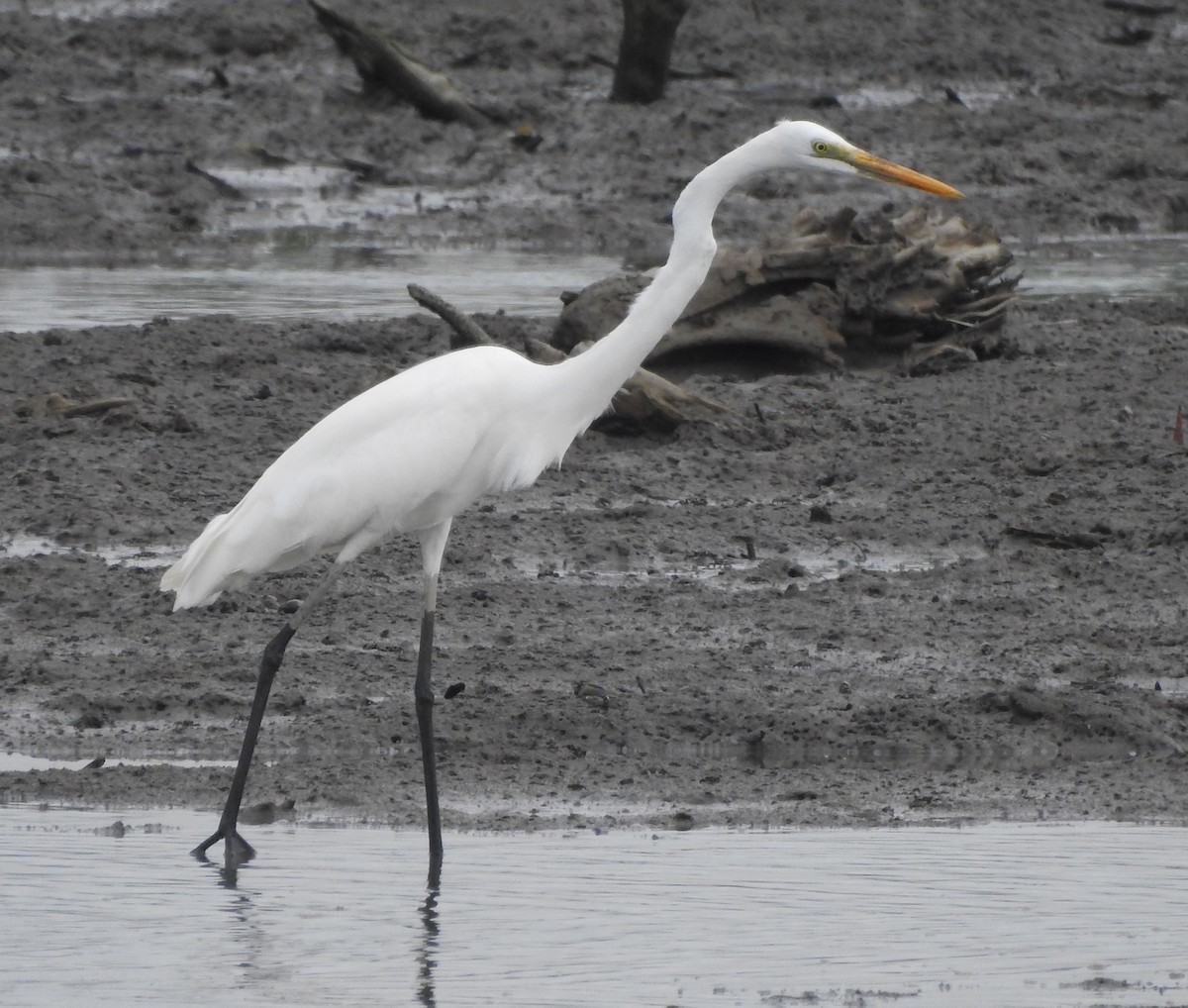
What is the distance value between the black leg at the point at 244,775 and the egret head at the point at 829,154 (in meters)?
2.00

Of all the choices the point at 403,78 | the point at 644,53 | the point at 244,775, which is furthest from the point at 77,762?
the point at 644,53

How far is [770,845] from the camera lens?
6.00 metres

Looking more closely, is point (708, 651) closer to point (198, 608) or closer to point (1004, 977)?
point (198, 608)

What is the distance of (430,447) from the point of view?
6.33 metres

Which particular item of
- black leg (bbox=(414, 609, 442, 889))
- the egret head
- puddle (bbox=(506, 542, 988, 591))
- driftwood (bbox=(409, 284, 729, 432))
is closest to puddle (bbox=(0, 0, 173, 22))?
driftwood (bbox=(409, 284, 729, 432))

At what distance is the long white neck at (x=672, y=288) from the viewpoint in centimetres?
621

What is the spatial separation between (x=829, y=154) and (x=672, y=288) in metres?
0.59

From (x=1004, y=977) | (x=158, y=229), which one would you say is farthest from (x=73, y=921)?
(x=158, y=229)

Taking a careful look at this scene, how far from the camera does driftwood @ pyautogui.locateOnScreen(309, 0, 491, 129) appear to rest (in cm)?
2172

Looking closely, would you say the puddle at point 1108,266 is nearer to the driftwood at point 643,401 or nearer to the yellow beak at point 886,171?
the driftwood at point 643,401

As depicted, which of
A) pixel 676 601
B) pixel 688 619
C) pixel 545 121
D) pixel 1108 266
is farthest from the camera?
pixel 545 121

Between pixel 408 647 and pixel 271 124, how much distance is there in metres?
15.3

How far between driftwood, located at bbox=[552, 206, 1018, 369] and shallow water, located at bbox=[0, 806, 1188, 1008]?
5.21 metres

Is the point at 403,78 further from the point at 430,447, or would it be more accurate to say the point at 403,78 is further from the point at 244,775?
the point at 244,775
